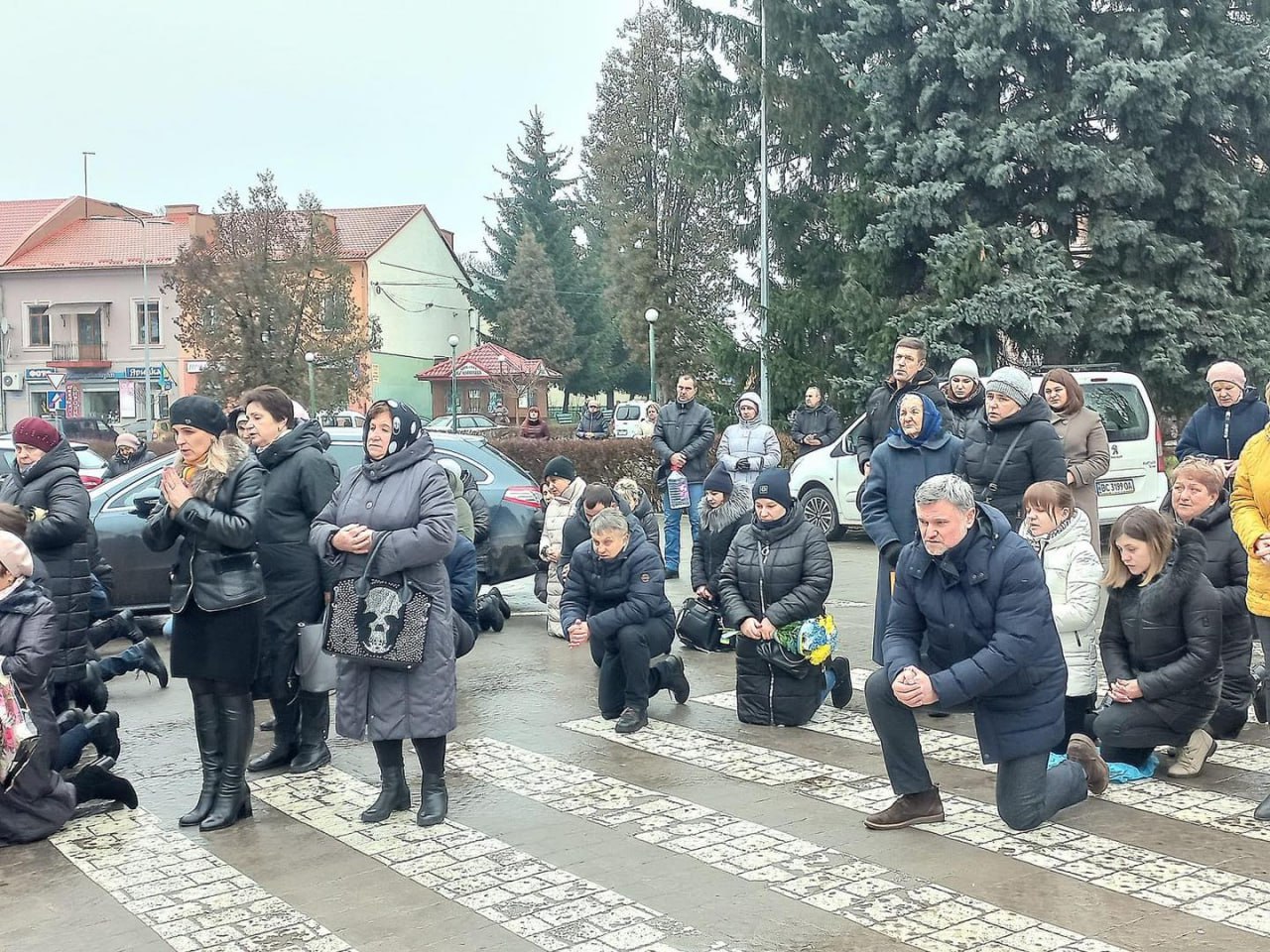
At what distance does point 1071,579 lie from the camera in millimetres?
6547

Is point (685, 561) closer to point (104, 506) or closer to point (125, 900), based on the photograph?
point (104, 506)

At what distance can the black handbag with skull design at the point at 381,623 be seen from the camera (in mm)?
5695

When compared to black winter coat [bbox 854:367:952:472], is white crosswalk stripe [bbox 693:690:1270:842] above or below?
below

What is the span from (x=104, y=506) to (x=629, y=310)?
1459 inches

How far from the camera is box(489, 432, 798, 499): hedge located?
21.1m

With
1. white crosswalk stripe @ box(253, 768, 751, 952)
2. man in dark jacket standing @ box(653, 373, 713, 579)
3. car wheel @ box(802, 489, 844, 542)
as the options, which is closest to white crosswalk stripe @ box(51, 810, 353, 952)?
white crosswalk stripe @ box(253, 768, 751, 952)

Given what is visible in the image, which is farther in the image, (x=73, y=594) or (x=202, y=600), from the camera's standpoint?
(x=73, y=594)

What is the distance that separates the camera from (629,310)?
47250 millimetres

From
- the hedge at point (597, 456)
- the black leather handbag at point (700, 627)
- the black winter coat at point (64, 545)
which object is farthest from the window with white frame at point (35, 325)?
the black winter coat at point (64, 545)

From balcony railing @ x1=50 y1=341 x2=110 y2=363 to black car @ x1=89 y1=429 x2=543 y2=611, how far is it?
5395 cm

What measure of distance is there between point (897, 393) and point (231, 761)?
4103mm

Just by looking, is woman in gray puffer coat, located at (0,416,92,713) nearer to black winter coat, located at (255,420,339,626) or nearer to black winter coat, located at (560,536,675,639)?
black winter coat, located at (255,420,339,626)

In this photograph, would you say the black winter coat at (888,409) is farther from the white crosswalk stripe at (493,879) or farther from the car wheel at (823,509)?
the car wheel at (823,509)

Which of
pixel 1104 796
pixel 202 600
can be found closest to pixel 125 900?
pixel 202 600
